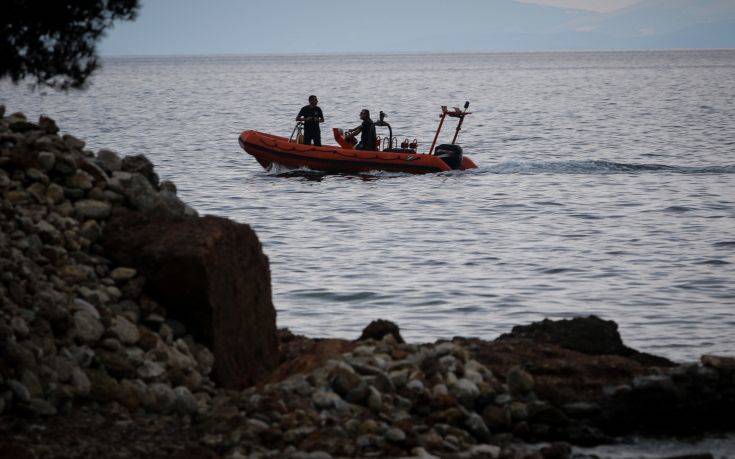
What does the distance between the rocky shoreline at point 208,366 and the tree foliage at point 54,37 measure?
0.52 m

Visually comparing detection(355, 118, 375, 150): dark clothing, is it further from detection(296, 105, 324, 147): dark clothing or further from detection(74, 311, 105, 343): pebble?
detection(74, 311, 105, 343): pebble

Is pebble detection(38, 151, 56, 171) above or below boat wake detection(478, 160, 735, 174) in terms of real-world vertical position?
above

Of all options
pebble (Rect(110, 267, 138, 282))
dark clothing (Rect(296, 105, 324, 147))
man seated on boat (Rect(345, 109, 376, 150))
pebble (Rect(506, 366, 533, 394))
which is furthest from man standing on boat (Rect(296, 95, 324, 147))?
pebble (Rect(506, 366, 533, 394))

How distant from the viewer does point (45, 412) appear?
22.7 ft

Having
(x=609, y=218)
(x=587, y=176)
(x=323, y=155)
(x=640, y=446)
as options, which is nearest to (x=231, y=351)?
(x=640, y=446)

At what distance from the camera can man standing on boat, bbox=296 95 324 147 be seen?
2580 cm

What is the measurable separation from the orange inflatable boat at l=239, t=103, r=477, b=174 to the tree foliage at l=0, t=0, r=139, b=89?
54.0 feet

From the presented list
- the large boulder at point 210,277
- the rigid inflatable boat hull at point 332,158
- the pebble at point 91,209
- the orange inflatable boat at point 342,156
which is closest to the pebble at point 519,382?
the large boulder at point 210,277

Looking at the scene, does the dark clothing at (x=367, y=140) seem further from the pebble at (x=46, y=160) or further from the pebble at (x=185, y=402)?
the pebble at (x=185, y=402)

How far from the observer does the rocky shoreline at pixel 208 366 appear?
277 inches

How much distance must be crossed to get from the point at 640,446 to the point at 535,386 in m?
0.88

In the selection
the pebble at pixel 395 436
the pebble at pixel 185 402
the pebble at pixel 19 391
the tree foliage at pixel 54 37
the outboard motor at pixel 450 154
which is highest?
the tree foliage at pixel 54 37

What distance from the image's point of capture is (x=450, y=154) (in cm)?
2892

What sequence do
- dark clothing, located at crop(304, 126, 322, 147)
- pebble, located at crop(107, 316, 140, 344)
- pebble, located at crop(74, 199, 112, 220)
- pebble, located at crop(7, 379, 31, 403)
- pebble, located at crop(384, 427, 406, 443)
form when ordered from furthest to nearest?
dark clothing, located at crop(304, 126, 322, 147), pebble, located at crop(74, 199, 112, 220), pebble, located at crop(107, 316, 140, 344), pebble, located at crop(384, 427, 406, 443), pebble, located at crop(7, 379, 31, 403)
